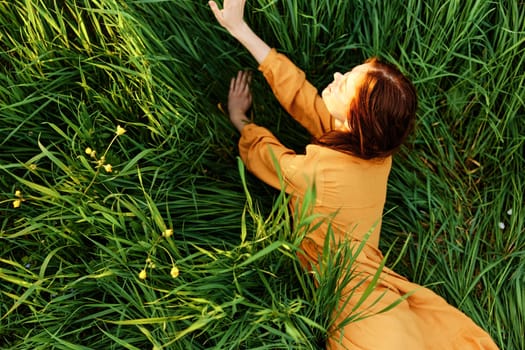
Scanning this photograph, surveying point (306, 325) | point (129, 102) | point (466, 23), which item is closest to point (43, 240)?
point (129, 102)

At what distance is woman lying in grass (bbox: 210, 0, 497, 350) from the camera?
1215 mm

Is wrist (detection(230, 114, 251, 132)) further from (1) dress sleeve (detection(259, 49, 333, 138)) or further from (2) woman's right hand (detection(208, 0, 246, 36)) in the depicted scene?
(2) woman's right hand (detection(208, 0, 246, 36))

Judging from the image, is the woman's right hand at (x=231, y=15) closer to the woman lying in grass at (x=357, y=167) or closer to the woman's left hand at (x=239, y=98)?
the woman lying in grass at (x=357, y=167)

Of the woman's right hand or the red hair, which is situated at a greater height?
the woman's right hand

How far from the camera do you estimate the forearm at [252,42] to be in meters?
1.43

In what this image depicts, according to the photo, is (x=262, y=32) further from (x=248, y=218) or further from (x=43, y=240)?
(x=43, y=240)

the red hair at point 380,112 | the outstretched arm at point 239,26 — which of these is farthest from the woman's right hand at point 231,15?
the red hair at point 380,112

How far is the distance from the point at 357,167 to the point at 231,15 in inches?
24.9

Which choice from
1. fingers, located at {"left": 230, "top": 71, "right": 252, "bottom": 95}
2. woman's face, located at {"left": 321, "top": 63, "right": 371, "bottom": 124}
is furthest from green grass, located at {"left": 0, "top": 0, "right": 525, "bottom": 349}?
woman's face, located at {"left": 321, "top": 63, "right": 371, "bottom": 124}

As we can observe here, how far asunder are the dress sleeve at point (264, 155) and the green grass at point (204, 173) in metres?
0.08

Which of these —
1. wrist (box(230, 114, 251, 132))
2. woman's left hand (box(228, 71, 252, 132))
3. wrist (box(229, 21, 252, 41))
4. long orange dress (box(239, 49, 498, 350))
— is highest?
wrist (box(229, 21, 252, 41))

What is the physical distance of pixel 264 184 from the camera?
1.56 m

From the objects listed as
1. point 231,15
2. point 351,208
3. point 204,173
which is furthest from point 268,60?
point 351,208

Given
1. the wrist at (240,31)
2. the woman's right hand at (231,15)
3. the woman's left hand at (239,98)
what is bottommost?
the woman's left hand at (239,98)
